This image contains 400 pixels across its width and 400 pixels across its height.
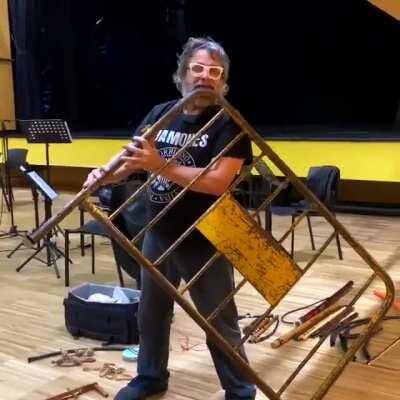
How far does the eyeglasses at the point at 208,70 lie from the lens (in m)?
1.94

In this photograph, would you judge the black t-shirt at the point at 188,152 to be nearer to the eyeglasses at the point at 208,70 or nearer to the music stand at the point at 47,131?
the eyeglasses at the point at 208,70

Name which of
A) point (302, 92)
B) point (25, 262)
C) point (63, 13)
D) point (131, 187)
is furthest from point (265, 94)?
point (131, 187)

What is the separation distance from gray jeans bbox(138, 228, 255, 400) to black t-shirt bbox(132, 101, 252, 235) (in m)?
0.08

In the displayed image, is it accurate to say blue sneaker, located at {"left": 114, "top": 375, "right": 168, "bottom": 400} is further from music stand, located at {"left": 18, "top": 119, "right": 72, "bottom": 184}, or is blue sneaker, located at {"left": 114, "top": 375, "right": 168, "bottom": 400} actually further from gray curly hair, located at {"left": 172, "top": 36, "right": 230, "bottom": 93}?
music stand, located at {"left": 18, "top": 119, "right": 72, "bottom": 184}

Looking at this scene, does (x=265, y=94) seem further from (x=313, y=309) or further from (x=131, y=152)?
(x=131, y=152)

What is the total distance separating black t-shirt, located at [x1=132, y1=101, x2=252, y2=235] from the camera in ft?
6.56

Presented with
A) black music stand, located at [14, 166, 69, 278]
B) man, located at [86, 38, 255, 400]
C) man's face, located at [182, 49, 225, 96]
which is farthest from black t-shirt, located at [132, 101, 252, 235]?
black music stand, located at [14, 166, 69, 278]

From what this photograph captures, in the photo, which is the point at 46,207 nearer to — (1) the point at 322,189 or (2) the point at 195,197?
(1) the point at 322,189

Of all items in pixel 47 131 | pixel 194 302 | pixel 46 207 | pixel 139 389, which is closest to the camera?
pixel 194 302

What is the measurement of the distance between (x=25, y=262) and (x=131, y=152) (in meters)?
3.26

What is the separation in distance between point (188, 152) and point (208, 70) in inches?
11.1

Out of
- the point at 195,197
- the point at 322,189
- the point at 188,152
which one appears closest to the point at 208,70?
the point at 188,152

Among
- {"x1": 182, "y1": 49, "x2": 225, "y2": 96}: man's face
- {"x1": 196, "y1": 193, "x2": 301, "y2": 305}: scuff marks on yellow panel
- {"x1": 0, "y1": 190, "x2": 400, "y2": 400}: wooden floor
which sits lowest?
{"x1": 0, "y1": 190, "x2": 400, "y2": 400}: wooden floor

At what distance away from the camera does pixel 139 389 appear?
2.39m
